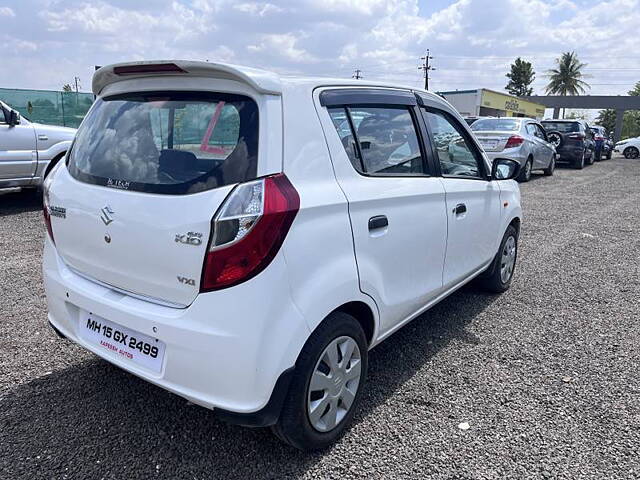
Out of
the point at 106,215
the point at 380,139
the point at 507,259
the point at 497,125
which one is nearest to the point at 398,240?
the point at 380,139

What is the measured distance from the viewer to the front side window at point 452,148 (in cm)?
343

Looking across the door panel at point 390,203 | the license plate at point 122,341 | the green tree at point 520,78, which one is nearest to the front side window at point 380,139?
the door panel at point 390,203

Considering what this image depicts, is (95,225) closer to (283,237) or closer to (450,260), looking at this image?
(283,237)

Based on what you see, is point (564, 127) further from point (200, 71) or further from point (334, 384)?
point (200, 71)

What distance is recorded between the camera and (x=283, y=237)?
82.0 inches

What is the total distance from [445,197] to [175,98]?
69.7 inches

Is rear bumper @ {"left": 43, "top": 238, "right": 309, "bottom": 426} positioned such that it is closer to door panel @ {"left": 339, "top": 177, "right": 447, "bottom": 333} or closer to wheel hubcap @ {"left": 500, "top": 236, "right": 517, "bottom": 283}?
door panel @ {"left": 339, "top": 177, "right": 447, "bottom": 333}

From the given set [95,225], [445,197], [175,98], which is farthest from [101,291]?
[445,197]

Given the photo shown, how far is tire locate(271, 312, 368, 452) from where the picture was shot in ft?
7.39

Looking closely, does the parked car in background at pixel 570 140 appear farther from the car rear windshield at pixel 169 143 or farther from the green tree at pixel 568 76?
the green tree at pixel 568 76

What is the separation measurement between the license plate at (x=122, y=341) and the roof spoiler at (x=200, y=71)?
117 centimetres

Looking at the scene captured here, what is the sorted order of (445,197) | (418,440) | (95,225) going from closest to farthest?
1. (95,225)
2. (418,440)
3. (445,197)

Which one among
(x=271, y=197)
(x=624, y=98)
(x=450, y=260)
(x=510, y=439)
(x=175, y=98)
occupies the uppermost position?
(x=624, y=98)

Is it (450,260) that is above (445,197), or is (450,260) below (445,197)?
below
